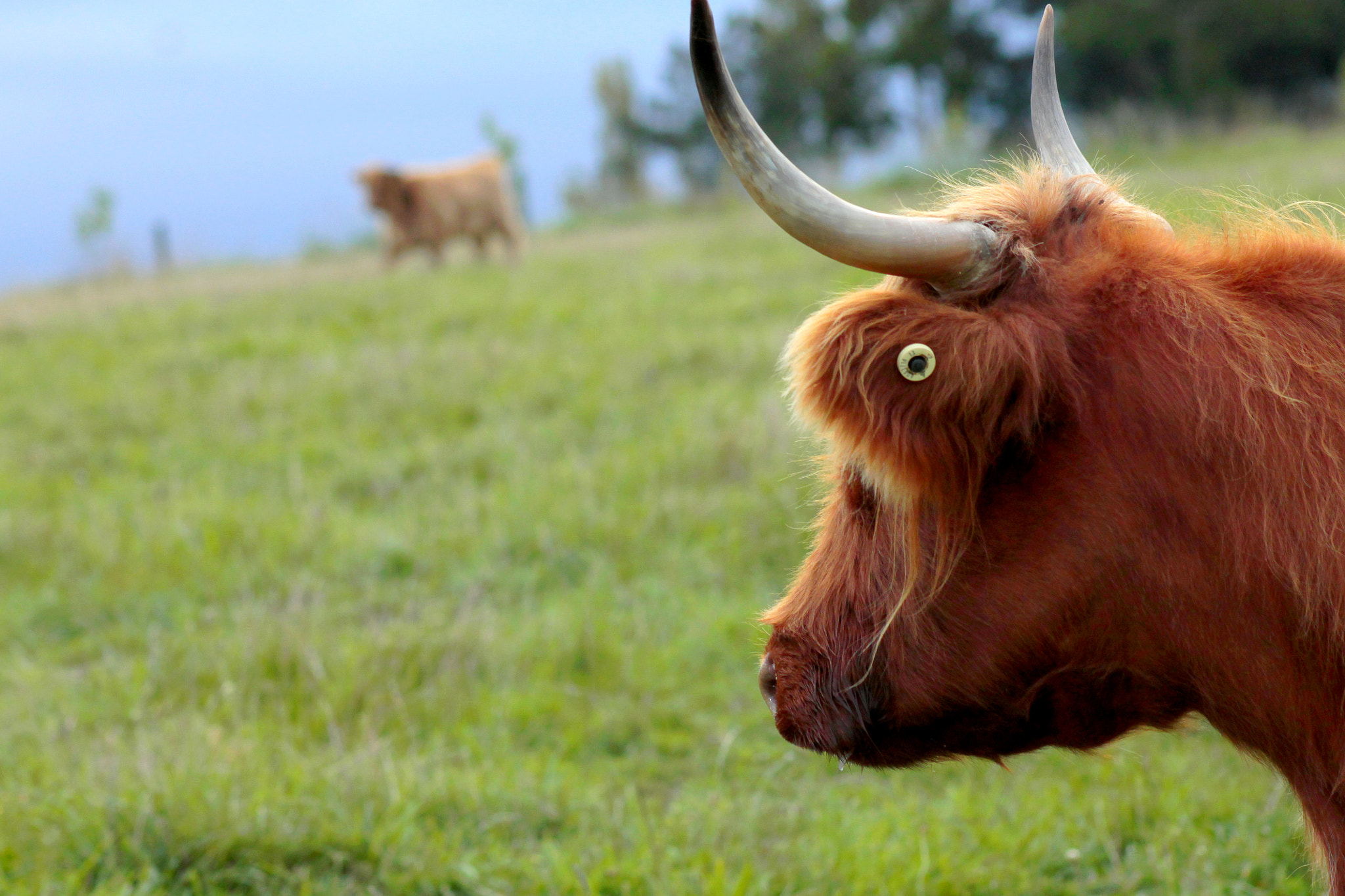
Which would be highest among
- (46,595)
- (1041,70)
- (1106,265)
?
(1041,70)

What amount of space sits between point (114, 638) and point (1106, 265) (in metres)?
3.57

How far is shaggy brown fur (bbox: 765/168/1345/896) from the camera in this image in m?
1.51

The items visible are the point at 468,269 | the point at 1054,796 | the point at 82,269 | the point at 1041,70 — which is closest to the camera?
the point at 1041,70

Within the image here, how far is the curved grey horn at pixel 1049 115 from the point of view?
196 cm

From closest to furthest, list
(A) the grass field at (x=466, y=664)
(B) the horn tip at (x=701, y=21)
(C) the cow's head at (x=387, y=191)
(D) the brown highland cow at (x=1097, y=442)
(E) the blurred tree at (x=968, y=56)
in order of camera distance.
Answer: (B) the horn tip at (x=701, y=21), (D) the brown highland cow at (x=1097, y=442), (A) the grass field at (x=466, y=664), (C) the cow's head at (x=387, y=191), (E) the blurred tree at (x=968, y=56)

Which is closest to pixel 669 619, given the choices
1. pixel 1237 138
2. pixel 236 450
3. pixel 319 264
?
pixel 236 450

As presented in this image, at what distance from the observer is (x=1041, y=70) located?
6.64ft

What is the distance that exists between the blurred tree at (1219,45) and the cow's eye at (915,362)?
24.6 m

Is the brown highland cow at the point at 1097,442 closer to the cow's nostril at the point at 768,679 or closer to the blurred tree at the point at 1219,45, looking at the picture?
the cow's nostril at the point at 768,679

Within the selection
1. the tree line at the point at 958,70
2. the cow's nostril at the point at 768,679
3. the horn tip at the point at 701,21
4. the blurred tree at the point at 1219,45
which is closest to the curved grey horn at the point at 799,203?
the horn tip at the point at 701,21

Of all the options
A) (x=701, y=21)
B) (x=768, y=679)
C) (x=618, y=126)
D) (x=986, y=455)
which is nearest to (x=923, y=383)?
(x=986, y=455)

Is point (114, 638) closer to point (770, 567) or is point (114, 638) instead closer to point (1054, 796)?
point (770, 567)

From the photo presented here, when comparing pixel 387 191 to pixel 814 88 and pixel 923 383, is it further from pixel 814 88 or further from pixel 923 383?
pixel 814 88

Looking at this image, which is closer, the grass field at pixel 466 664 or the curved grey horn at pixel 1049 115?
the curved grey horn at pixel 1049 115
